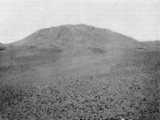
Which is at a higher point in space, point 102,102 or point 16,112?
point 102,102

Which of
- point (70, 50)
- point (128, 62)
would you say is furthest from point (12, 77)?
point (128, 62)

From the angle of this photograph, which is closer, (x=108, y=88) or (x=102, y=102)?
(x=102, y=102)

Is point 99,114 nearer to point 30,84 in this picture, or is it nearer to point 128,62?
point 30,84

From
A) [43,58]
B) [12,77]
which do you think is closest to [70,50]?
[43,58]

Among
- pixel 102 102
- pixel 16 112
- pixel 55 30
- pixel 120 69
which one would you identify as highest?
pixel 55 30

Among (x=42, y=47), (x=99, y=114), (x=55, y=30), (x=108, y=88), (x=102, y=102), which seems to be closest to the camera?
(x=99, y=114)

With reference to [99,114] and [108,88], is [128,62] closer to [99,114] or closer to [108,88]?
[108,88]

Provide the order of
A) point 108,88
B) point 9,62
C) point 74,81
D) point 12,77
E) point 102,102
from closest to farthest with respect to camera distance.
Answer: point 102,102, point 108,88, point 74,81, point 12,77, point 9,62
